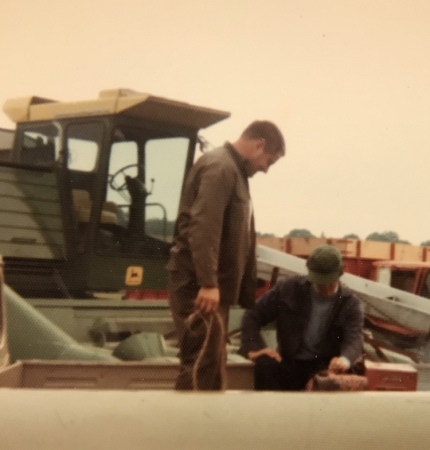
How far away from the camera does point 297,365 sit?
3771 millimetres

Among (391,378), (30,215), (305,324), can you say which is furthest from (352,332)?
(30,215)

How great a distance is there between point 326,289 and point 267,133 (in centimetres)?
94

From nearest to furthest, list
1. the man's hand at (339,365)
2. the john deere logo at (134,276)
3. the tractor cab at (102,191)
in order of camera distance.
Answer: the man's hand at (339,365) < the tractor cab at (102,191) < the john deere logo at (134,276)

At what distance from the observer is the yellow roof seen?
649 cm

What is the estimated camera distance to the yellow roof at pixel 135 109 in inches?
256

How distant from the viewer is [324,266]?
12.3 ft

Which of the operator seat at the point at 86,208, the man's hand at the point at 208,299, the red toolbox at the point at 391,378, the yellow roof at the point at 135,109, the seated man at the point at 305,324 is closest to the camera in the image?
the man's hand at the point at 208,299

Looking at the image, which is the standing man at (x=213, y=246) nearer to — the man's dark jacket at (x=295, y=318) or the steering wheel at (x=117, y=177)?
the man's dark jacket at (x=295, y=318)

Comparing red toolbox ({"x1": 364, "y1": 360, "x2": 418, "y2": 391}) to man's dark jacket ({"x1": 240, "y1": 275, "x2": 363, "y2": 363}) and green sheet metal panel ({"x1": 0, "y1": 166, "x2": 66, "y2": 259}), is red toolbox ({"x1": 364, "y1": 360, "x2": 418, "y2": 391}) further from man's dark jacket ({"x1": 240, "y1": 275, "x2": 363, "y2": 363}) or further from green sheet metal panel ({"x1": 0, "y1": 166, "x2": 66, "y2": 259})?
green sheet metal panel ({"x1": 0, "y1": 166, "x2": 66, "y2": 259})

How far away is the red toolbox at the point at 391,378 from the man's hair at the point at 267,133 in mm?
1048

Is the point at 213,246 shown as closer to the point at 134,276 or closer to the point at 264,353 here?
the point at 264,353

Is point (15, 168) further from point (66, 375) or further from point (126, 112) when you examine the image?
point (66, 375)

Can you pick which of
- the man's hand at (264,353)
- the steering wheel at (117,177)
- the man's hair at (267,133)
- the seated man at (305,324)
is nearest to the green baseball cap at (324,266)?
the seated man at (305,324)

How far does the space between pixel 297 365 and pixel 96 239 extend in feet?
11.0
